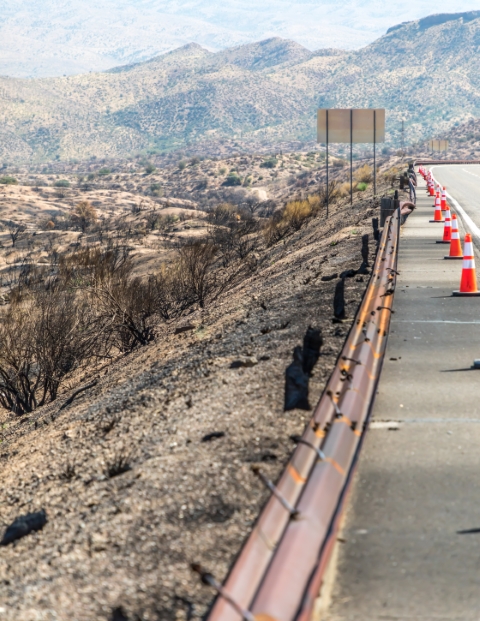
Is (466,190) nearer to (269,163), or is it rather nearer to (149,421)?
(149,421)

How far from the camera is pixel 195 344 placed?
13.1 meters

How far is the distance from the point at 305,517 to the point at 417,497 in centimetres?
139

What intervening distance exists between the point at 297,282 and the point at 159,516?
11922 mm

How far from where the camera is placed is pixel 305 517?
4422mm

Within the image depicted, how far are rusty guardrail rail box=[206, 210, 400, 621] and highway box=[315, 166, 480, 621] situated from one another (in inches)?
8.5

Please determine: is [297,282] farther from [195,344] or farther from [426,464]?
[426,464]

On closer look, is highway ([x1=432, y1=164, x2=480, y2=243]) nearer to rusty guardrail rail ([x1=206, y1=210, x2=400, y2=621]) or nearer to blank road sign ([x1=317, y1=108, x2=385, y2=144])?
blank road sign ([x1=317, y1=108, x2=385, y2=144])

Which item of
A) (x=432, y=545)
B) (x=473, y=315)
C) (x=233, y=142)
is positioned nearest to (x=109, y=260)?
(x=473, y=315)

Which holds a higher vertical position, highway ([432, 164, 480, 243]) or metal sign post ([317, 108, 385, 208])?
metal sign post ([317, 108, 385, 208])

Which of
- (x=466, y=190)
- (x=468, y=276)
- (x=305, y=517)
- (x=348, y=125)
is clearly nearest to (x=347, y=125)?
(x=348, y=125)

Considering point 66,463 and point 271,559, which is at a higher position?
point 271,559

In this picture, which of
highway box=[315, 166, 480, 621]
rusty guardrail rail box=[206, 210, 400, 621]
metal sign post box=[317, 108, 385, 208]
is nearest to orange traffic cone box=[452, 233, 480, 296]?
highway box=[315, 166, 480, 621]

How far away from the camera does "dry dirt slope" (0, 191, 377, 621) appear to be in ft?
14.8

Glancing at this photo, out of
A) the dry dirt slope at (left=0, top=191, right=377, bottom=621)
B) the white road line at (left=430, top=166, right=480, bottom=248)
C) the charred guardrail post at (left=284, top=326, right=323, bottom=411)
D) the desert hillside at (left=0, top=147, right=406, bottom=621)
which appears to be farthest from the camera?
the white road line at (left=430, top=166, right=480, bottom=248)
